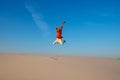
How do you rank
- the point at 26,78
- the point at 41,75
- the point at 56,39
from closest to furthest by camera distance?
the point at 26,78, the point at 41,75, the point at 56,39

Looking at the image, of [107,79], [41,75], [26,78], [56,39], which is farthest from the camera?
[56,39]

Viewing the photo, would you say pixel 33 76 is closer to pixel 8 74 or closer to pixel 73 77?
pixel 8 74

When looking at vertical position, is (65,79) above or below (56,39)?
below

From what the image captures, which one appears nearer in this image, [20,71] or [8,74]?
[8,74]

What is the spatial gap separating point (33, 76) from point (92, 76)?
4022 mm

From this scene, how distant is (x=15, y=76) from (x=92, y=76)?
5.04m

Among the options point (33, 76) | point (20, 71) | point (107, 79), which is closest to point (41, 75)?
point (33, 76)

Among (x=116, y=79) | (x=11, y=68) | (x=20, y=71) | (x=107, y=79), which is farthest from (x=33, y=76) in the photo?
(x=116, y=79)

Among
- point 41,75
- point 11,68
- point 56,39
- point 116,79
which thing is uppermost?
point 56,39

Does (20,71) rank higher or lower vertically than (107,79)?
higher

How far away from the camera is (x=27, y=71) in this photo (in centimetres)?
1115

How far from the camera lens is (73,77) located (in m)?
10.9

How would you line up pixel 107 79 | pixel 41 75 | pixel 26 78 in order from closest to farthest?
pixel 26 78
pixel 41 75
pixel 107 79

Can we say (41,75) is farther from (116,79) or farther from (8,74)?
(116,79)
